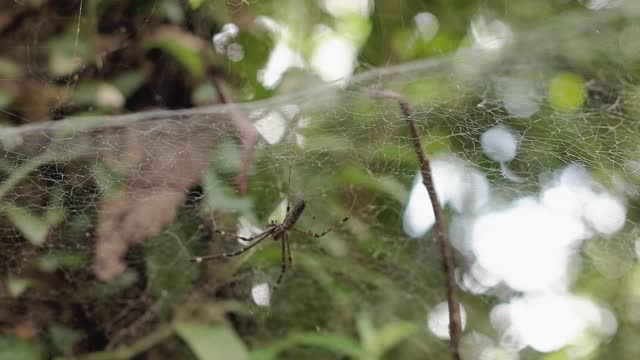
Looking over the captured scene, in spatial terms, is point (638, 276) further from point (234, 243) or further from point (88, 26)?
point (88, 26)

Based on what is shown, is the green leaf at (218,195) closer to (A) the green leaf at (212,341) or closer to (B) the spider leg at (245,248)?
(B) the spider leg at (245,248)

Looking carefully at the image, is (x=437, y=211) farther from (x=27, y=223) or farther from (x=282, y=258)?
(x=27, y=223)

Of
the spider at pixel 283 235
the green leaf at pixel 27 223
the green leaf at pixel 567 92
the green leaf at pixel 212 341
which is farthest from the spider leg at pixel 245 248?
the green leaf at pixel 567 92

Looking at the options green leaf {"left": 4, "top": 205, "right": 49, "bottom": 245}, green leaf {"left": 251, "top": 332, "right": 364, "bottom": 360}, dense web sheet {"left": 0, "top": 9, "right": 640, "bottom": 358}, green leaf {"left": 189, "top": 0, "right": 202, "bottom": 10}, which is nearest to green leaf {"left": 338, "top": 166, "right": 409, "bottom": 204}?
dense web sheet {"left": 0, "top": 9, "right": 640, "bottom": 358}

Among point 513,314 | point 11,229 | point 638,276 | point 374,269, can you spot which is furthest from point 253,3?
point 638,276

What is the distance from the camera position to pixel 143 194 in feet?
→ 3.48

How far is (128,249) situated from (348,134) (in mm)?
472

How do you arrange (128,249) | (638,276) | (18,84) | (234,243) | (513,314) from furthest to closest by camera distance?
(638,276) < (513,314) < (234,243) < (128,249) < (18,84)

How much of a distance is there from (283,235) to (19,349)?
526mm

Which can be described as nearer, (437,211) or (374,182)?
(437,211)

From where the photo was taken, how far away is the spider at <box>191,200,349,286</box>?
47.1 inches

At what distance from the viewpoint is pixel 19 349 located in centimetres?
102

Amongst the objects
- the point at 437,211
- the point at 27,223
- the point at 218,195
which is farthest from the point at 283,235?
the point at 27,223

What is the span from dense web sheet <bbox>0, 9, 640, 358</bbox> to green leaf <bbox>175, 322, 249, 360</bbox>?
0.06 metres
